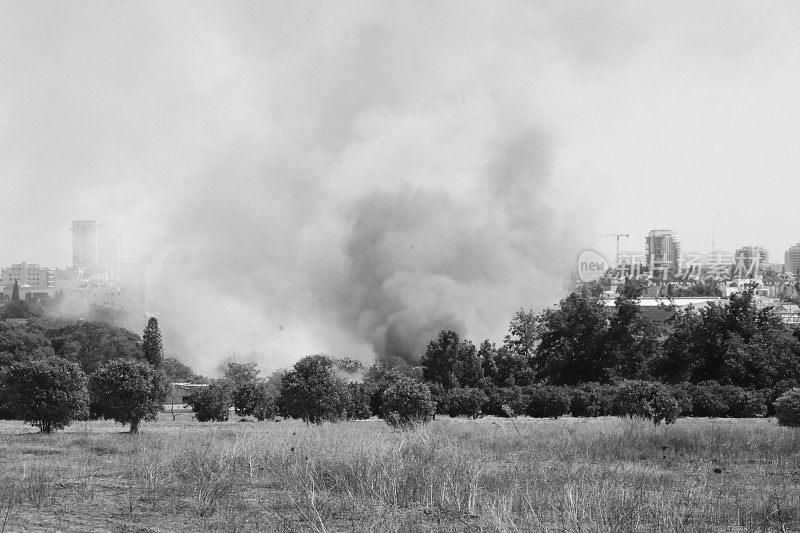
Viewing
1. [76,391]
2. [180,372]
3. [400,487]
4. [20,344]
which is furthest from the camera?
[180,372]

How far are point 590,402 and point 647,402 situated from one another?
32.9 ft

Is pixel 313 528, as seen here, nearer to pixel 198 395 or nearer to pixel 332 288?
pixel 198 395

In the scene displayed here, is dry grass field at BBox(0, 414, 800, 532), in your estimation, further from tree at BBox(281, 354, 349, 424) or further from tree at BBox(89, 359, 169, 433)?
tree at BBox(281, 354, 349, 424)

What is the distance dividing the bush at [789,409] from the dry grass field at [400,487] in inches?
276

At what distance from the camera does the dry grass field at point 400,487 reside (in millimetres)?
11492

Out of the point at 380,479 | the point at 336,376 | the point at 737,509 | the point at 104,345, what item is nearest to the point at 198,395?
the point at 336,376

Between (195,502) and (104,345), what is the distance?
216 ft

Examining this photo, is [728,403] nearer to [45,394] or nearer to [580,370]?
[580,370]

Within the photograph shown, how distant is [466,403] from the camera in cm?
4100

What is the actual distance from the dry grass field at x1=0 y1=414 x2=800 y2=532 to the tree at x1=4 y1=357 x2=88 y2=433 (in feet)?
29.3

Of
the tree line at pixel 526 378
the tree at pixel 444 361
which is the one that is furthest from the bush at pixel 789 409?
the tree at pixel 444 361

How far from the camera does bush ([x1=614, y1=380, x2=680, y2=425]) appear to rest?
99.6 feet

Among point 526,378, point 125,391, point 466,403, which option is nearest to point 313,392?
point 125,391

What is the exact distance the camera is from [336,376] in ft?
107
